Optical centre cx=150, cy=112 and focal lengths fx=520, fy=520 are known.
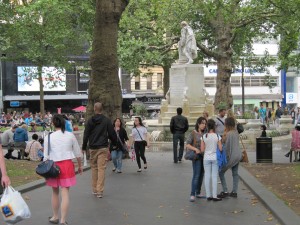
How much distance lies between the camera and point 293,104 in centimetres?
7219

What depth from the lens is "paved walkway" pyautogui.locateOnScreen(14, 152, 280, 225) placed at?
26.7ft

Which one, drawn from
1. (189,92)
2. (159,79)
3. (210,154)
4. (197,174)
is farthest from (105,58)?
(159,79)

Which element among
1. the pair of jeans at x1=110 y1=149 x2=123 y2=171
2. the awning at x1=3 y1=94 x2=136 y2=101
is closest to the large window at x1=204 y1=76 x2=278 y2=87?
the awning at x1=3 y1=94 x2=136 y2=101

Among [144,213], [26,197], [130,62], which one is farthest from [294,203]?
[130,62]

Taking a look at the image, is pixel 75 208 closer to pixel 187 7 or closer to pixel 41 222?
pixel 41 222

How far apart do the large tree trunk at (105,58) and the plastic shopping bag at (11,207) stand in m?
11.1

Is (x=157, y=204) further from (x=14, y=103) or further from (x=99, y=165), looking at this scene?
(x=14, y=103)

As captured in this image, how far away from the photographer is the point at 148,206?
935 centimetres

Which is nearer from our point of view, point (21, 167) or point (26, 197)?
point (26, 197)

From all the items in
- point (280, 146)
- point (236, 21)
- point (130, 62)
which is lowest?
point (280, 146)

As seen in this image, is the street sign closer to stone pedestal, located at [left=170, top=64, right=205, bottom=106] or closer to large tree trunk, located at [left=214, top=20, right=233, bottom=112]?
large tree trunk, located at [left=214, top=20, right=233, bottom=112]

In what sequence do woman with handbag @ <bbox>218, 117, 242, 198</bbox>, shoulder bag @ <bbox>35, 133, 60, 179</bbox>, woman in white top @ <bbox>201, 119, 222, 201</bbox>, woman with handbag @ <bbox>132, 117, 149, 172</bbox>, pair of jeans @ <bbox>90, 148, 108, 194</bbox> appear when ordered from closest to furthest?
shoulder bag @ <bbox>35, 133, 60, 179</bbox>
woman in white top @ <bbox>201, 119, 222, 201</bbox>
woman with handbag @ <bbox>218, 117, 242, 198</bbox>
pair of jeans @ <bbox>90, 148, 108, 194</bbox>
woman with handbag @ <bbox>132, 117, 149, 172</bbox>

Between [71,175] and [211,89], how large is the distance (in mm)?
65120

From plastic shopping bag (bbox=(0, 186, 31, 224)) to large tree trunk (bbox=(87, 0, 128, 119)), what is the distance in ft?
36.4
